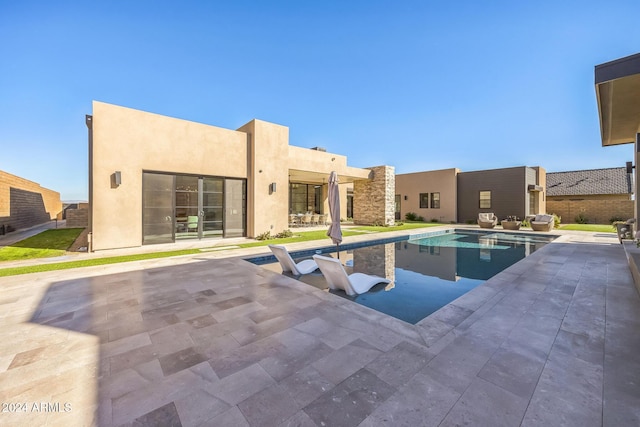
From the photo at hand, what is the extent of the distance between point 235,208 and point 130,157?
4027mm

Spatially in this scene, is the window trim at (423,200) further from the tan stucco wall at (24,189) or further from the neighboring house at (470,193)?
the tan stucco wall at (24,189)

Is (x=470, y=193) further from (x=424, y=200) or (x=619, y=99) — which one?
(x=619, y=99)

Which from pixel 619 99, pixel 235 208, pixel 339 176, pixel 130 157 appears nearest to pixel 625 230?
pixel 619 99

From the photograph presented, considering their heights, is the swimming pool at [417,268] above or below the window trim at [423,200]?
below

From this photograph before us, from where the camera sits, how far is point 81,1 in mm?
7211

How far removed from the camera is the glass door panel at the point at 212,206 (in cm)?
1045

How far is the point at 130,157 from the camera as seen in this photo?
8.66m

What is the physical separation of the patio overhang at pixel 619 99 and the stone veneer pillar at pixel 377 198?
9749 millimetres

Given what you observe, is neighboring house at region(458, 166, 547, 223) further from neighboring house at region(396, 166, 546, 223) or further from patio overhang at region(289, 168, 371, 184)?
patio overhang at region(289, 168, 371, 184)

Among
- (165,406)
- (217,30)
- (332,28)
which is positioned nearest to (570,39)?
(332,28)

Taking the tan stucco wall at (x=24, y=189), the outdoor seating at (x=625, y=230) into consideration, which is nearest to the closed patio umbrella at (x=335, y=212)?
the outdoor seating at (x=625, y=230)

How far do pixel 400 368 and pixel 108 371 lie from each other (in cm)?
250

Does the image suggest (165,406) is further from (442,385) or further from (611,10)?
(611,10)

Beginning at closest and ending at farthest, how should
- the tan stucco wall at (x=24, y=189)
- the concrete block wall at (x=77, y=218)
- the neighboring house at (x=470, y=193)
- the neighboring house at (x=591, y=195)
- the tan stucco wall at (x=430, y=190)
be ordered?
the tan stucco wall at (x=24, y=189)
the concrete block wall at (x=77, y=218)
the neighboring house at (x=470, y=193)
the neighboring house at (x=591, y=195)
the tan stucco wall at (x=430, y=190)
